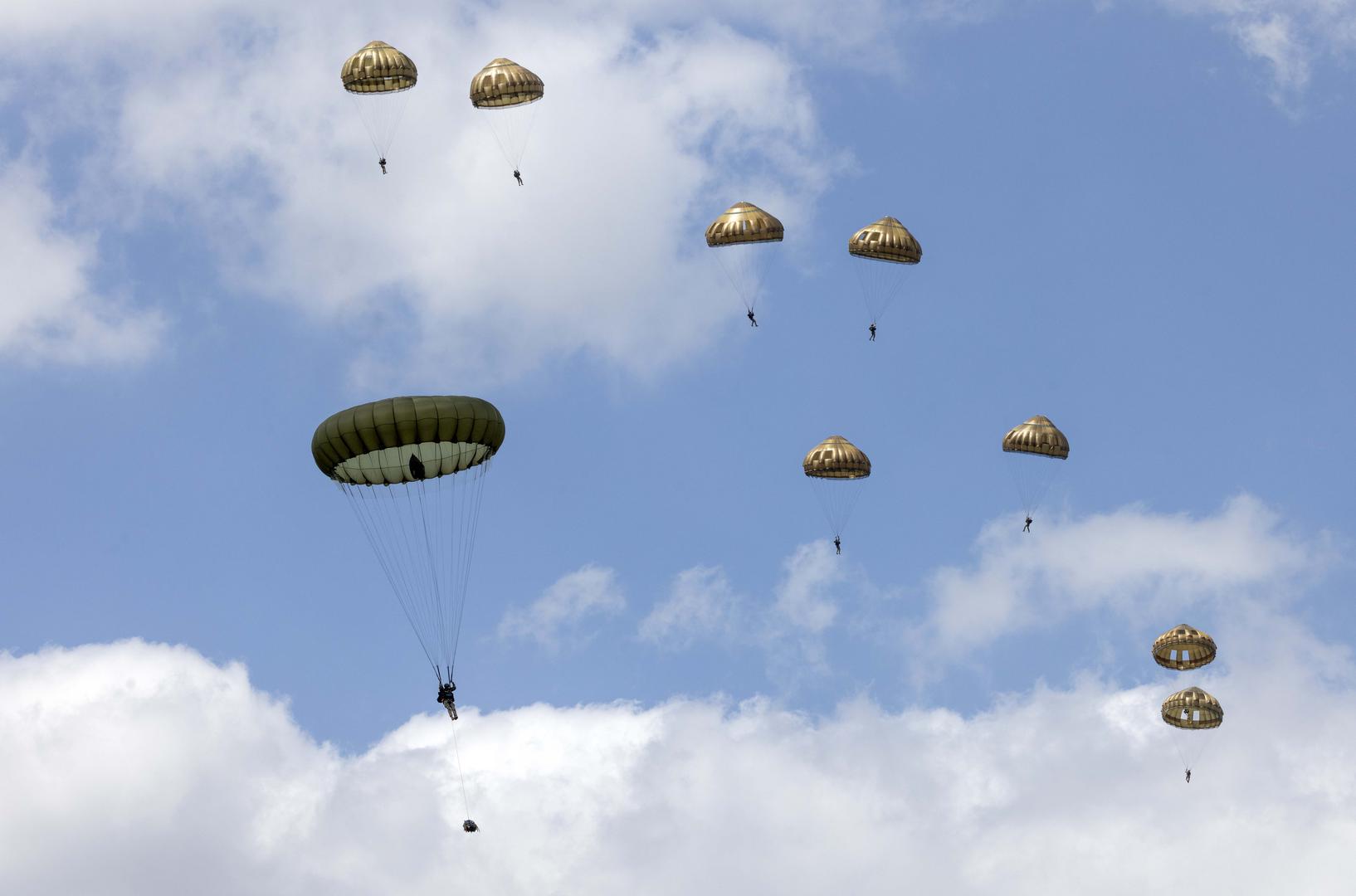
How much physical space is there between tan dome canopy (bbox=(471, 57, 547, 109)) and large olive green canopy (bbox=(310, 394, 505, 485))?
1021 inches

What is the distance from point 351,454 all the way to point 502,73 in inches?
1213

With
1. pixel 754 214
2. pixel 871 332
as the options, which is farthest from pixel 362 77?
pixel 871 332

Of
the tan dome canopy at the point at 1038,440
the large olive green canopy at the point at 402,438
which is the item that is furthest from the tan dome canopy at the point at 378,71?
the tan dome canopy at the point at 1038,440

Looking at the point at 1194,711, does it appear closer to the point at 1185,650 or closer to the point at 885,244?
the point at 1185,650

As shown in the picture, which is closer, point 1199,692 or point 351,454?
point 351,454

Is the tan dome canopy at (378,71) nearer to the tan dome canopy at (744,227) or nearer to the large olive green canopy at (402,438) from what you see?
the tan dome canopy at (744,227)

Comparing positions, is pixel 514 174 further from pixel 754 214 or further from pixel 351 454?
pixel 351 454

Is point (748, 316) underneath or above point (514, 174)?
underneath

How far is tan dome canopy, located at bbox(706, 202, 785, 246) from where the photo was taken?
100 m

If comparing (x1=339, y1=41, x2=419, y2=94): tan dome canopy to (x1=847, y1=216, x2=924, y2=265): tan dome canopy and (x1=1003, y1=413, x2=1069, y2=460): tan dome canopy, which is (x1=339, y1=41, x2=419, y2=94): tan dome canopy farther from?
(x1=1003, y1=413, x2=1069, y2=460): tan dome canopy

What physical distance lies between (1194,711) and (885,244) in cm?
2849

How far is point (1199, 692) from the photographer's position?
A: 107m

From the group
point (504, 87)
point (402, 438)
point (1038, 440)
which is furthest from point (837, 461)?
point (402, 438)

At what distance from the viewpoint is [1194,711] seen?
347 ft
